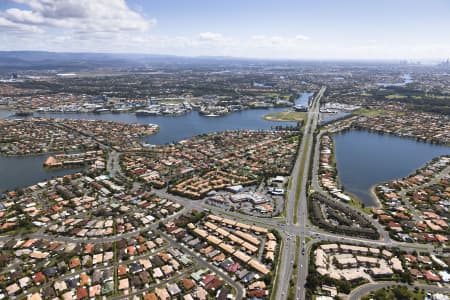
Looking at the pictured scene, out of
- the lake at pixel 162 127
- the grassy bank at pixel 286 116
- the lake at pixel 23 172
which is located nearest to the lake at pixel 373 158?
the grassy bank at pixel 286 116

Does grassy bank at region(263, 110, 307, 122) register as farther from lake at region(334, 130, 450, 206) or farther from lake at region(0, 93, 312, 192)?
lake at region(334, 130, 450, 206)

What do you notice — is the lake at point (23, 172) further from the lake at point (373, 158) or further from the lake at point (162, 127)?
the lake at point (373, 158)

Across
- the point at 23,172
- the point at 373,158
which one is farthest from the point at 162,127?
the point at 373,158

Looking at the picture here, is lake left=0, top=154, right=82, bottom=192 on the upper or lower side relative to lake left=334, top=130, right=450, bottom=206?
lower

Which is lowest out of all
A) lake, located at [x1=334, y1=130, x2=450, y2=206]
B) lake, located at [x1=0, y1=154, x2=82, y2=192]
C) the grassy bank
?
lake, located at [x1=0, y1=154, x2=82, y2=192]

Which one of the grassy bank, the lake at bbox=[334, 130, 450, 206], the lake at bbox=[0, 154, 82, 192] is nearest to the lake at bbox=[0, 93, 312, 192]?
the lake at bbox=[0, 154, 82, 192]

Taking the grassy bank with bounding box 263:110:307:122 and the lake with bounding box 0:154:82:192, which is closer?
the lake with bounding box 0:154:82:192

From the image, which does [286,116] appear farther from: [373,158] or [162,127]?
[373,158]

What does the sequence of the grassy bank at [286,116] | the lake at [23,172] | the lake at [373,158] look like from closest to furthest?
the lake at [23,172] → the lake at [373,158] → the grassy bank at [286,116]
